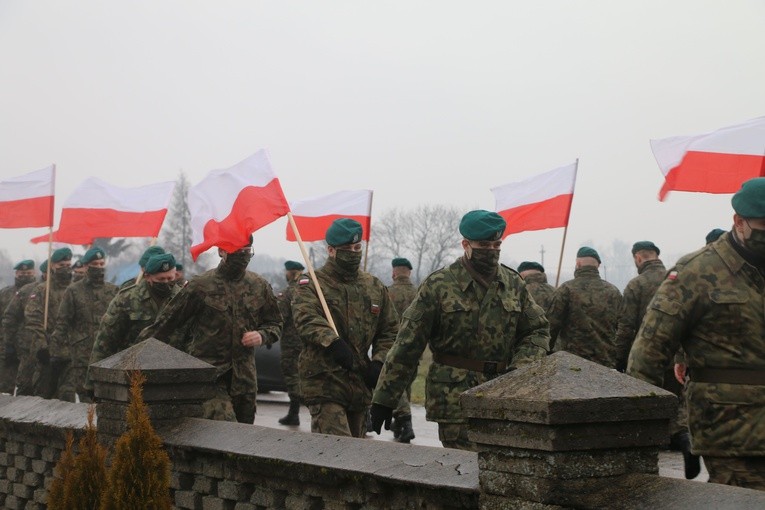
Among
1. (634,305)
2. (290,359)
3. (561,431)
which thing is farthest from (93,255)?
(561,431)

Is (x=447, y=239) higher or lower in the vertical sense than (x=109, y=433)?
higher

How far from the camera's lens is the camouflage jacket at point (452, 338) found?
660 cm

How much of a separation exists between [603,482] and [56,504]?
3.14 meters

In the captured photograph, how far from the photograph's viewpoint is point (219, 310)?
909 centimetres

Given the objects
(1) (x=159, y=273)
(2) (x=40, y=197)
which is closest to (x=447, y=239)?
(2) (x=40, y=197)

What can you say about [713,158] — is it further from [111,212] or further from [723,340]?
[111,212]

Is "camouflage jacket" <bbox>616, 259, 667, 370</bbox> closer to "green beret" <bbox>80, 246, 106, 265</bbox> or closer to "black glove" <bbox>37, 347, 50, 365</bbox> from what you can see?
"green beret" <bbox>80, 246, 106, 265</bbox>

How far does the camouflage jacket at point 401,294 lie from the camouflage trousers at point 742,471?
10056mm

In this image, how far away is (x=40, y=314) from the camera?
14516mm

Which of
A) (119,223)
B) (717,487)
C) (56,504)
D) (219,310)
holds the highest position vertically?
(119,223)

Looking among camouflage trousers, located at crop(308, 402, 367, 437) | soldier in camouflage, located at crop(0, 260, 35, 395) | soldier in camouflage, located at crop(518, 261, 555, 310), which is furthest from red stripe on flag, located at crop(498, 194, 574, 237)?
soldier in camouflage, located at crop(0, 260, 35, 395)

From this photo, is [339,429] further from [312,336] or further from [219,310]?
[219,310]

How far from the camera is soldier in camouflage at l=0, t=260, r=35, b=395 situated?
16.1m

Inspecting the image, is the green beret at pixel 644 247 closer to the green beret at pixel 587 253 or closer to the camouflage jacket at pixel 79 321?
the green beret at pixel 587 253
